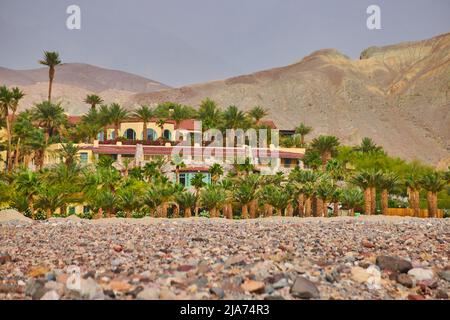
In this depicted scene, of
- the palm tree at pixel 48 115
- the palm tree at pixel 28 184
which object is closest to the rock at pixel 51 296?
the palm tree at pixel 28 184

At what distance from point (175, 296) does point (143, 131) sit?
6666cm

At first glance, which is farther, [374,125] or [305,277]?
[374,125]

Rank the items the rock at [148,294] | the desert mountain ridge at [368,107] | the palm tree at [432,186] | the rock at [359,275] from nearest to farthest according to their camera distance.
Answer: the rock at [148,294] → the rock at [359,275] → the palm tree at [432,186] → the desert mountain ridge at [368,107]

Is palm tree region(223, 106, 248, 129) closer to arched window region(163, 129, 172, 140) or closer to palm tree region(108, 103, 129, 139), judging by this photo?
arched window region(163, 129, 172, 140)

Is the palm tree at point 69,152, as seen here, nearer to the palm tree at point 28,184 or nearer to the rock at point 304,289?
the palm tree at point 28,184

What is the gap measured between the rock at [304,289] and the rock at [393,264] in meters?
3.23

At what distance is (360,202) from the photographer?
43750mm

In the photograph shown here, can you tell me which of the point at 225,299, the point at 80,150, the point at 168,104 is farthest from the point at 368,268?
the point at 168,104

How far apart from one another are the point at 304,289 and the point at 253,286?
101 cm

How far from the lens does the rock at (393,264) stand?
12406mm

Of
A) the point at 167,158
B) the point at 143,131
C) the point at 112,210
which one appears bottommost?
the point at 112,210

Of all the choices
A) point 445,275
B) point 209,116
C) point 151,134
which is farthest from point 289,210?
point 151,134

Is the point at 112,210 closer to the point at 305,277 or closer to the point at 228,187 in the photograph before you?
the point at 228,187

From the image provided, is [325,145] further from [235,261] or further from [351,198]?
[235,261]
